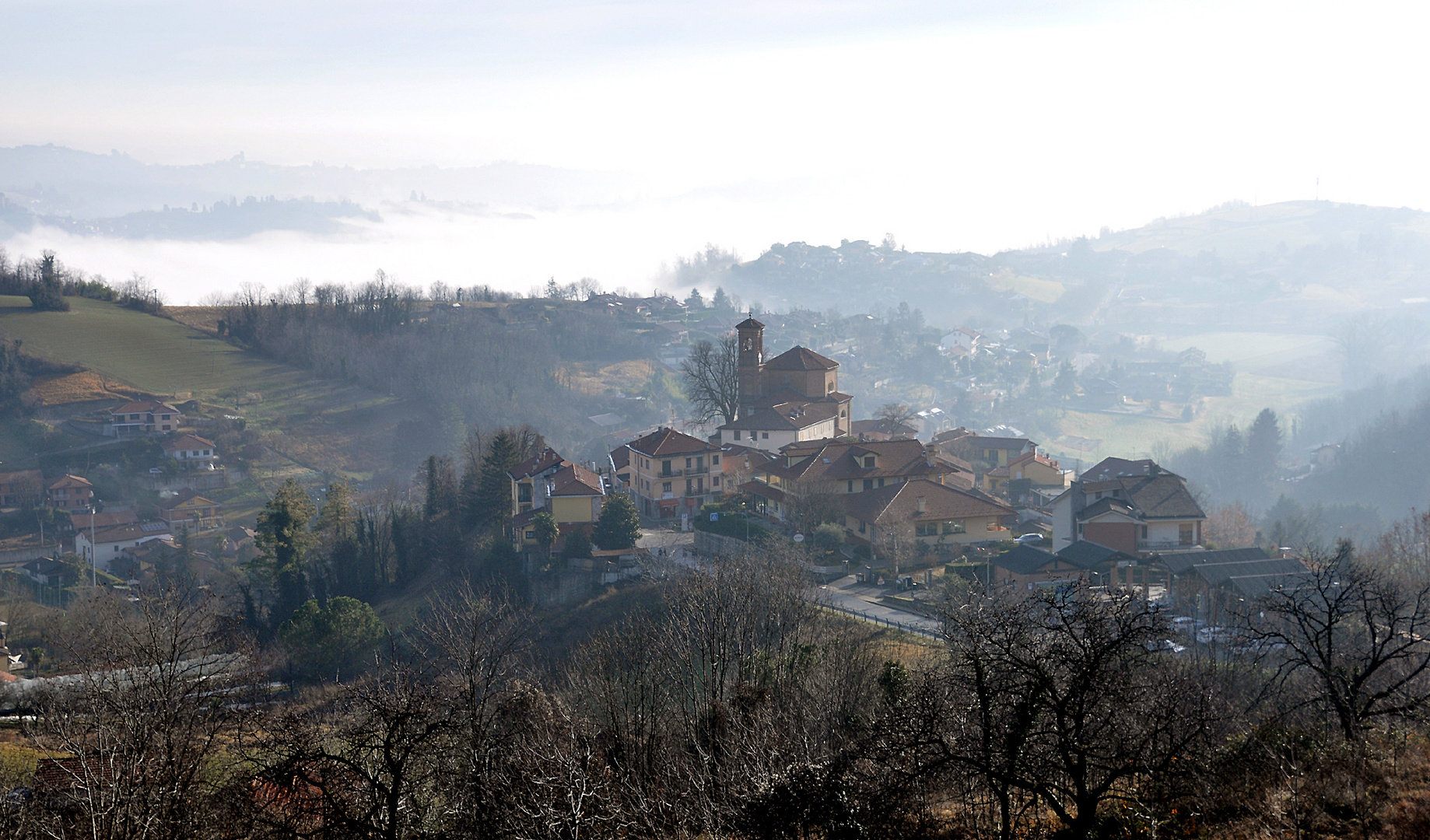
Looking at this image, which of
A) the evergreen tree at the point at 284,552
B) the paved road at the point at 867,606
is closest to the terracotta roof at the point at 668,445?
the paved road at the point at 867,606

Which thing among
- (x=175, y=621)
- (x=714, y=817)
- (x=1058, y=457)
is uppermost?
(x=175, y=621)

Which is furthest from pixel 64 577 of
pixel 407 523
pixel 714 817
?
pixel 714 817

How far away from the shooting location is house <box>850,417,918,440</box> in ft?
159

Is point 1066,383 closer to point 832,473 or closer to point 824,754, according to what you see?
point 832,473

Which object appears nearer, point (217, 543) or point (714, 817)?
point (714, 817)

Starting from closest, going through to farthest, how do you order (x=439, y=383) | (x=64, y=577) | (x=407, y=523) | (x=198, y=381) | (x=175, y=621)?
(x=175, y=621) → (x=407, y=523) → (x=64, y=577) → (x=198, y=381) → (x=439, y=383)

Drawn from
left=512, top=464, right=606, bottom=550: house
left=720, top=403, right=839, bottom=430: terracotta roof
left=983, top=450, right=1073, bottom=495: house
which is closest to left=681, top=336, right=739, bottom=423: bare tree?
left=720, top=403, right=839, bottom=430: terracotta roof

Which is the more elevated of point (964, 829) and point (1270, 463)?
point (964, 829)

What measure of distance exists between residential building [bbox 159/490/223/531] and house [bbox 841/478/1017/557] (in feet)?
116

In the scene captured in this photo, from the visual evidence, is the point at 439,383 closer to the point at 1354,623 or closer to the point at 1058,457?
the point at 1058,457

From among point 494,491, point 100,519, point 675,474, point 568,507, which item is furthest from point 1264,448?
point 100,519

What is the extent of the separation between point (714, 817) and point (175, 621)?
8.32 metres

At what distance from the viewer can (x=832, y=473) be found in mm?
33969

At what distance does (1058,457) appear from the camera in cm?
8306
